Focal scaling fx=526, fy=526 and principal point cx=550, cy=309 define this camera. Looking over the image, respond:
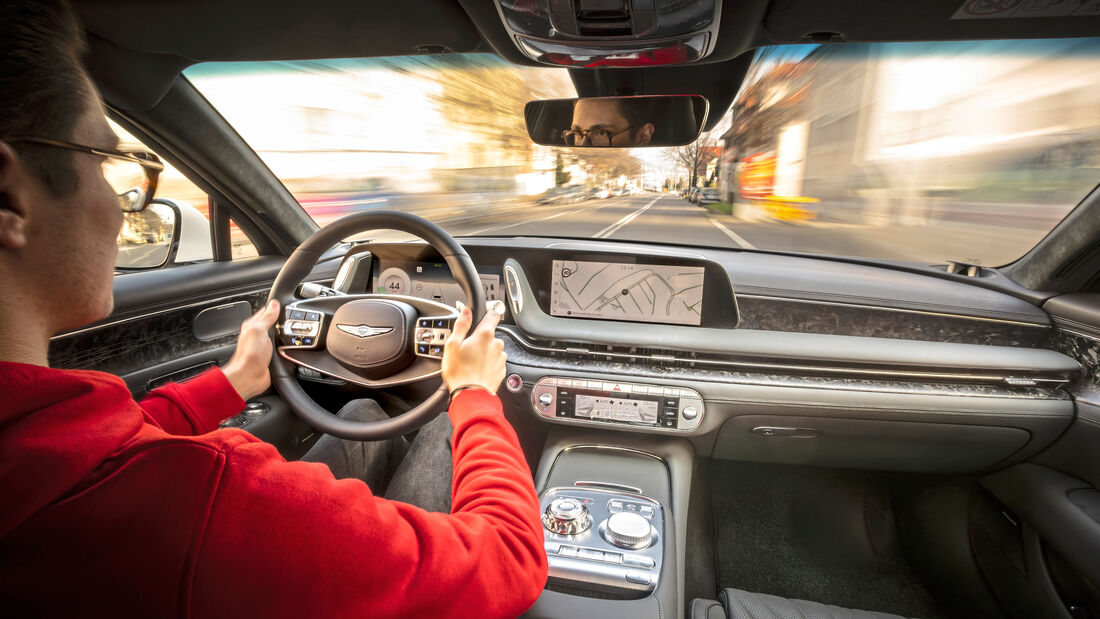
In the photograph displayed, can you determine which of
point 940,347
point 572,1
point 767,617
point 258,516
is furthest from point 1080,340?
point 258,516

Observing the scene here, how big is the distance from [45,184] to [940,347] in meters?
2.66

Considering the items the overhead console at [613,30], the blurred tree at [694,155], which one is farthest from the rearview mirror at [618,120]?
the overhead console at [613,30]

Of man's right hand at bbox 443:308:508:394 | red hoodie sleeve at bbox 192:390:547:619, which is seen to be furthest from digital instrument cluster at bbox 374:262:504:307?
red hoodie sleeve at bbox 192:390:547:619

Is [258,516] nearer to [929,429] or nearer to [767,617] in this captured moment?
[767,617]

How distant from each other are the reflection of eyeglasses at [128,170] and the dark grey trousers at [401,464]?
91 centimetres

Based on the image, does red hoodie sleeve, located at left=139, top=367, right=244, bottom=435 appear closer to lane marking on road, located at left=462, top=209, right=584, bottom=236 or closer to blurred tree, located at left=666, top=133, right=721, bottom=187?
lane marking on road, located at left=462, top=209, right=584, bottom=236

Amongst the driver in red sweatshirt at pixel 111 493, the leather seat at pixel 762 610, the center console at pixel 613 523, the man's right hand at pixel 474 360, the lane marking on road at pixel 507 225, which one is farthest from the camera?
the lane marking on road at pixel 507 225

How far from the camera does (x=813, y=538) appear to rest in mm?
2660

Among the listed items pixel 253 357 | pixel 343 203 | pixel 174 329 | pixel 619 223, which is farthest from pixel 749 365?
pixel 343 203

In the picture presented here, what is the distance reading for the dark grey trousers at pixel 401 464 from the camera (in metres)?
1.69

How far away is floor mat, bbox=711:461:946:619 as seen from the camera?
7.93 ft

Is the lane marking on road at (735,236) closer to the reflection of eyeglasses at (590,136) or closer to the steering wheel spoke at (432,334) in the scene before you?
the reflection of eyeglasses at (590,136)

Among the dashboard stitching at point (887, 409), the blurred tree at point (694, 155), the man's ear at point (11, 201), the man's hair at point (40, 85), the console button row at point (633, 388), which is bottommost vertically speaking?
the dashboard stitching at point (887, 409)

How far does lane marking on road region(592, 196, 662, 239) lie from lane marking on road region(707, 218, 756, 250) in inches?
16.9
